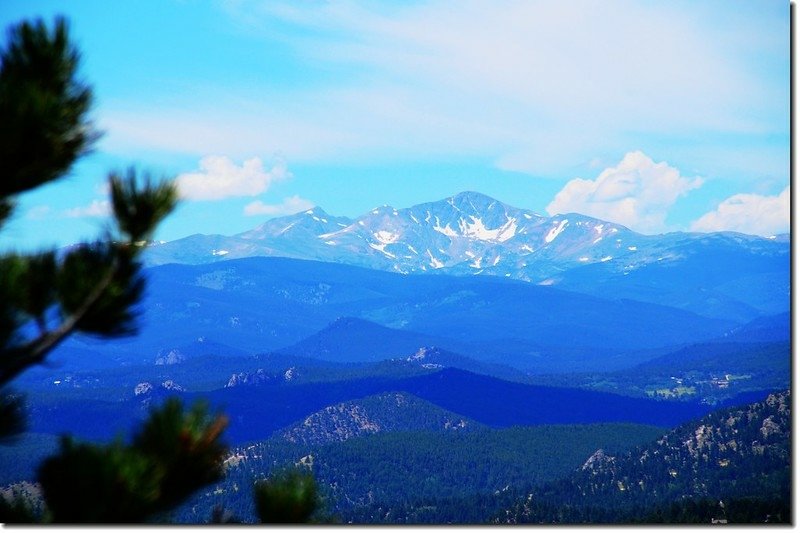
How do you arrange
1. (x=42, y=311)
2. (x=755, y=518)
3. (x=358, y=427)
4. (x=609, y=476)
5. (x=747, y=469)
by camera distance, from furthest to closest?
(x=358, y=427) < (x=609, y=476) < (x=747, y=469) < (x=755, y=518) < (x=42, y=311)

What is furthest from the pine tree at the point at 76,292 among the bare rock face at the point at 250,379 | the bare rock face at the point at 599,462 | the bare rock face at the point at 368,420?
the bare rock face at the point at 250,379

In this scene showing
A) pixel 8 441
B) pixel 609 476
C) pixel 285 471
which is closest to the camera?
pixel 8 441

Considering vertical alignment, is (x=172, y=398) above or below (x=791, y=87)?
below

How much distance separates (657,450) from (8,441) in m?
46.5

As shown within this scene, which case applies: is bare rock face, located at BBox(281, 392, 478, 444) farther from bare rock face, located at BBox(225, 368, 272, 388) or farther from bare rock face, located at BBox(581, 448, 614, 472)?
bare rock face, located at BBox(225, 368, 272, 388)

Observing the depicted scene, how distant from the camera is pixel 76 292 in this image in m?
3.04

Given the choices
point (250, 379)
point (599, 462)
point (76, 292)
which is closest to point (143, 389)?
point (250, 379)

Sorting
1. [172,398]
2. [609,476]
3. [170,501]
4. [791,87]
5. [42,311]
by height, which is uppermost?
[791,87]

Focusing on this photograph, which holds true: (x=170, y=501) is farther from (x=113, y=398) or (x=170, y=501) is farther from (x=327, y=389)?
(x=113, y=398)

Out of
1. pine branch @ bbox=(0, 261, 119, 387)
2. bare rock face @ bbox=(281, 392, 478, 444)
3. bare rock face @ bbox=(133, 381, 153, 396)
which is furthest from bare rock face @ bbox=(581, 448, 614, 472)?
bare rock face @ bbox=(133, 381, 153, 396)

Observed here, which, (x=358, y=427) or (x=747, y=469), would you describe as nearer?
(x=747, y=469)

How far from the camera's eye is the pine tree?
9.55ft

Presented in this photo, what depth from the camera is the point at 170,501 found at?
327 cm

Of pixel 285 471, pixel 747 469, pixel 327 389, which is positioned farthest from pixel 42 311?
pixel 327 389
